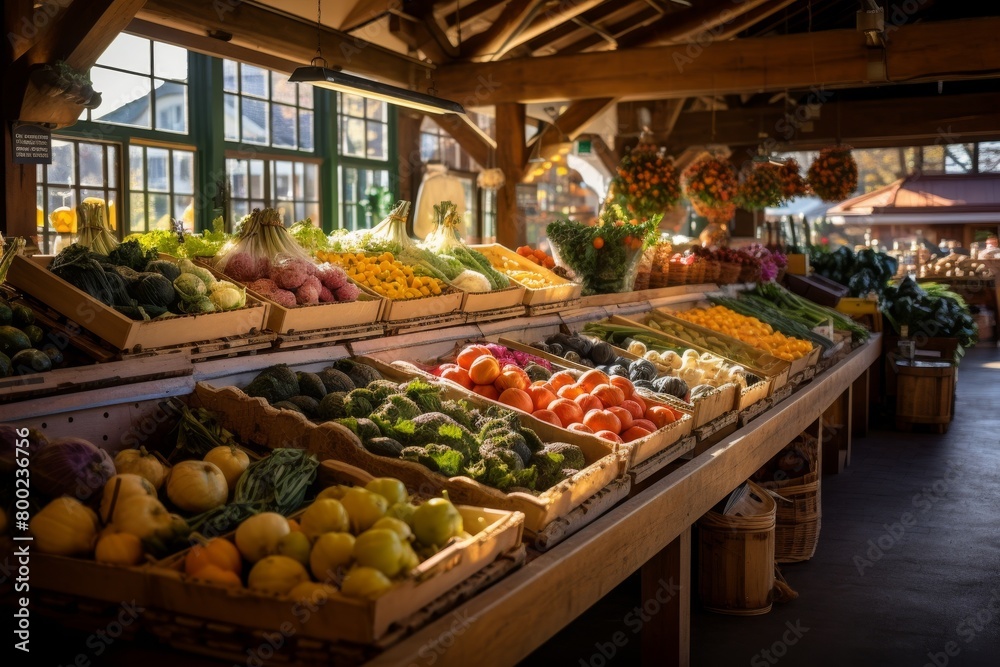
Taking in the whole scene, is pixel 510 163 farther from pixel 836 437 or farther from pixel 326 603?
pixel 326 603

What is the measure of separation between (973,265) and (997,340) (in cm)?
156

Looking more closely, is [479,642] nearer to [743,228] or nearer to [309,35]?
[309,35]

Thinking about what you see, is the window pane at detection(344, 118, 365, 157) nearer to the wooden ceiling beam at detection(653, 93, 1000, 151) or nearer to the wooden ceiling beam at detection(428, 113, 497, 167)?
the wooden ceiling beam at detection(428, 113, 497, 167)

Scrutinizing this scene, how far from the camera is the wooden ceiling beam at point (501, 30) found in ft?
26.3

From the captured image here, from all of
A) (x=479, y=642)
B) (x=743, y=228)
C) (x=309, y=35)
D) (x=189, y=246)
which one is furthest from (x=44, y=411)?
(x=743, y=228)

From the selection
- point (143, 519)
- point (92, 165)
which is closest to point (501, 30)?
point (92, 165)

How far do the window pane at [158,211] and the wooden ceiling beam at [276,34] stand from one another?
1796mm

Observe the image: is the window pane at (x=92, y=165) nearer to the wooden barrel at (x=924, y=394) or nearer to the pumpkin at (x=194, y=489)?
the pumpkin at (x=194, y=489)

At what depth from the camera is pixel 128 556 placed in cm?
189

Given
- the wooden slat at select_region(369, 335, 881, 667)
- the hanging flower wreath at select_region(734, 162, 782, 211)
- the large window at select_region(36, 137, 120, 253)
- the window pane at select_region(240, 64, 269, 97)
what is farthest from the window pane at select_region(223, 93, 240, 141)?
the wooden slat at select_region(369, 335, 881, 667)

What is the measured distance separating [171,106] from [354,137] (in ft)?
8.64

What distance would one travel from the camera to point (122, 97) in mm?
7375
